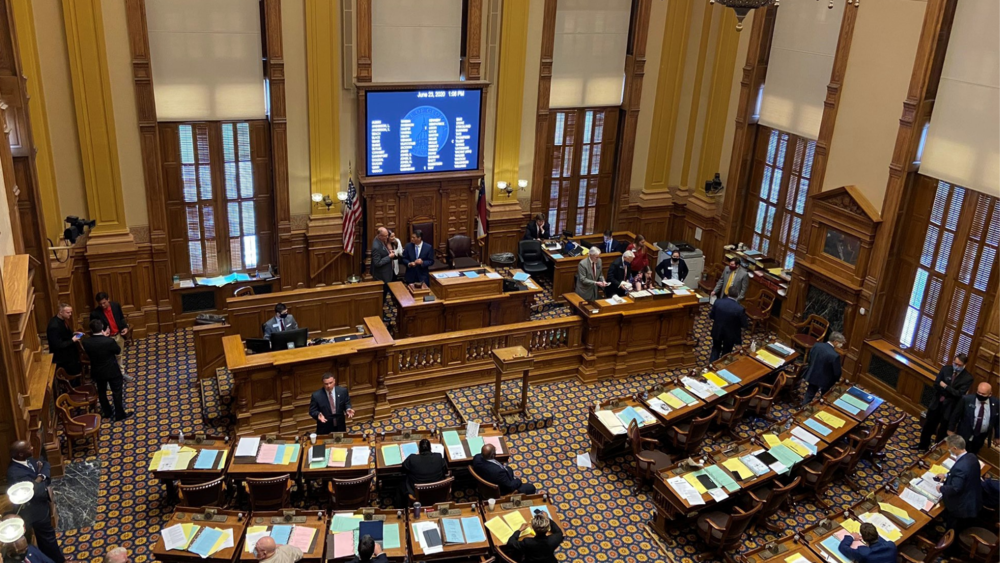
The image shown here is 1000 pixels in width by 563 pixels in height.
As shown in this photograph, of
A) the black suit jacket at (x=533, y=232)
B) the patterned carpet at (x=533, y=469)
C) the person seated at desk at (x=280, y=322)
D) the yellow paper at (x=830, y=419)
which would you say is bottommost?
the patterned carpet at (x=533, y=469)

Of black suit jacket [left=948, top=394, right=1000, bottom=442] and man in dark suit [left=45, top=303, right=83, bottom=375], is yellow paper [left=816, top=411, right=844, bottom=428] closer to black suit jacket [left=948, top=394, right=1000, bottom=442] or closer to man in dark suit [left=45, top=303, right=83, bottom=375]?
black suit jacket [left=948, top=394, right=1000, bottom=442]

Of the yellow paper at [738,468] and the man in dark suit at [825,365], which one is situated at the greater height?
the man in dark suit at [825,365]

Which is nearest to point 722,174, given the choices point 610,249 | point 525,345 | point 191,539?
point 610,249

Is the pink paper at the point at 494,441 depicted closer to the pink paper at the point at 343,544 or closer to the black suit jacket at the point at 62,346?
the pink paper at the point at 343,544

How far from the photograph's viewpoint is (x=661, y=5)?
52.9 feet

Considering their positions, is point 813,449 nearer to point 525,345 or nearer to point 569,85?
point 525,345

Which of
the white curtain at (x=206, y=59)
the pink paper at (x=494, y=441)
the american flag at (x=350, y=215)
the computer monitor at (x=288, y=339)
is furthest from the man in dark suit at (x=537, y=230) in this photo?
the pink paper at (x=494, y=441)

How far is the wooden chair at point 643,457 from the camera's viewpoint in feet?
33.7

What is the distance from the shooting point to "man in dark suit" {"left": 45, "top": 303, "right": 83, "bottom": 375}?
35.8 ft

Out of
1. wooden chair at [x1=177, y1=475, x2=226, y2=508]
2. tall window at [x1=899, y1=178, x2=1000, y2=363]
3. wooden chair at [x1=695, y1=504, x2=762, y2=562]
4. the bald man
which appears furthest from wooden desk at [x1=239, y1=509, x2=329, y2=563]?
tall window at [x1=899, y1=178, x2=1000, y2=363]

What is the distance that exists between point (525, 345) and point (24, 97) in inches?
313

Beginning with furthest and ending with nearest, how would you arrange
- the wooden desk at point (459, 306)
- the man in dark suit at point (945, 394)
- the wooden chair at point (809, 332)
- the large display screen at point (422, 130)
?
1. the large display screen at point (422, 130)
2. the wooden chair at point (809, 332)
3. the wooden desk at point (459, 306)
4. the man in dark suit at point (945, 394)

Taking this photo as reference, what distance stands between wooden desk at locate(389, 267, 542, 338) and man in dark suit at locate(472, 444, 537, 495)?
4.05 metres

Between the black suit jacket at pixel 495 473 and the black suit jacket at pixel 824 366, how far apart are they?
516 cm
